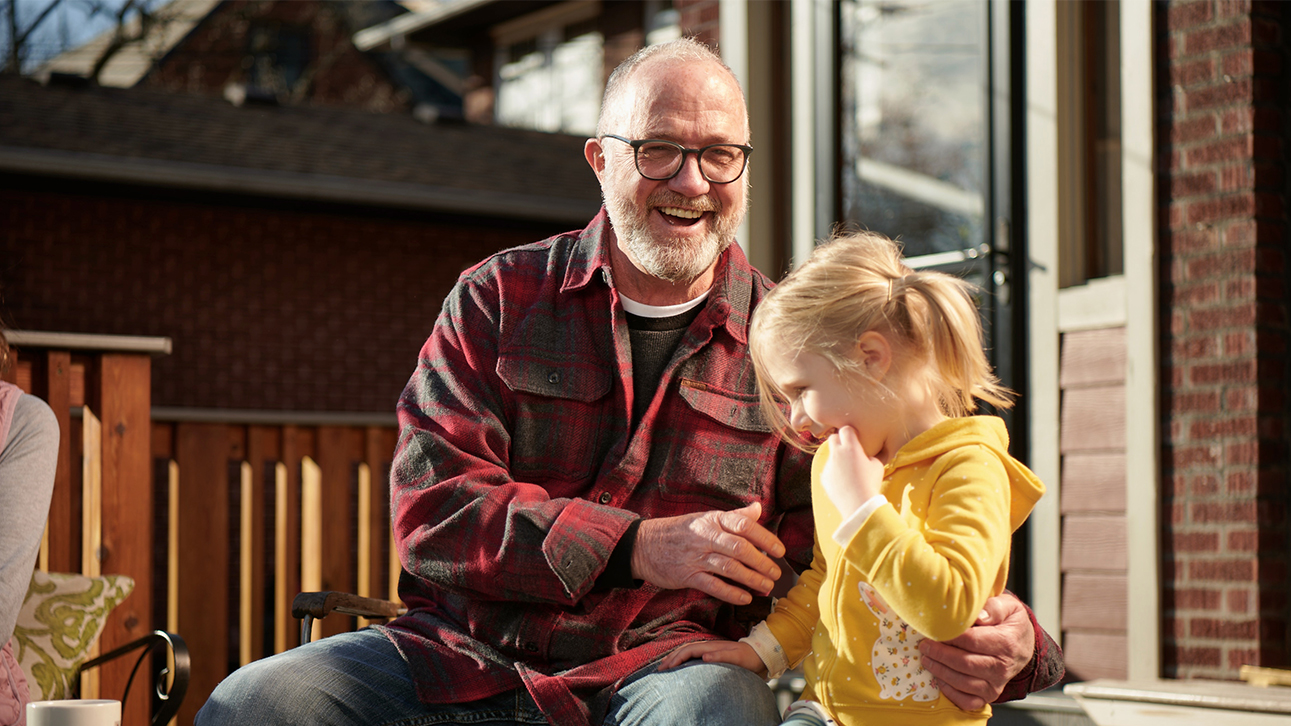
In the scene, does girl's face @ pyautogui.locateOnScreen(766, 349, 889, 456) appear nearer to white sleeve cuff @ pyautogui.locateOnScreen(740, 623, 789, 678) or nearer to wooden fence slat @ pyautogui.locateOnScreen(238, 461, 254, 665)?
white sleeve cuff @ pyautogui.locateOnScreen(740, 623, 789, 678)

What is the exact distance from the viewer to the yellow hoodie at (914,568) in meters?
1.57

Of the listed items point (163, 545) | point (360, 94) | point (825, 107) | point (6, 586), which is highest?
point (360, 94)

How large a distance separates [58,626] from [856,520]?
190 centimetres

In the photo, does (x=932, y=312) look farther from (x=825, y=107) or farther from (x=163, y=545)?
(x=163, y=545)

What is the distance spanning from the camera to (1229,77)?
3447mm

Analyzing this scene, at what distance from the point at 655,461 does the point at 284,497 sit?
2560 mm

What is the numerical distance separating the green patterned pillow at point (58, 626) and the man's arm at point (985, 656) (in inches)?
73.4

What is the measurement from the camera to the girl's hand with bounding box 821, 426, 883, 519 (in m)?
1.68

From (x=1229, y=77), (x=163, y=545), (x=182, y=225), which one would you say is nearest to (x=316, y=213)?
(x=182, y=225)

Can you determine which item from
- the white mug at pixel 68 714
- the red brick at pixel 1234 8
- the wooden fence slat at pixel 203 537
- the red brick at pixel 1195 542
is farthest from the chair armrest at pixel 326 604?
the red brick at pixel 1234 8

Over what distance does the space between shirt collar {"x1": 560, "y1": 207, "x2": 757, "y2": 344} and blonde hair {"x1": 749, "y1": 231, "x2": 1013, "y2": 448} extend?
0.33 metres

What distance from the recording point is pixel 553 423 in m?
2.11

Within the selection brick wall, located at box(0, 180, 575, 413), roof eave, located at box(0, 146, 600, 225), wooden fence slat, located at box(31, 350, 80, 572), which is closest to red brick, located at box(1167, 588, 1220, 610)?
wooden fence slat, located at box(31, 350, 80, 572)

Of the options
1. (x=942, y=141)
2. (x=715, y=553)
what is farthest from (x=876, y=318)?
(x=942, y=141)
